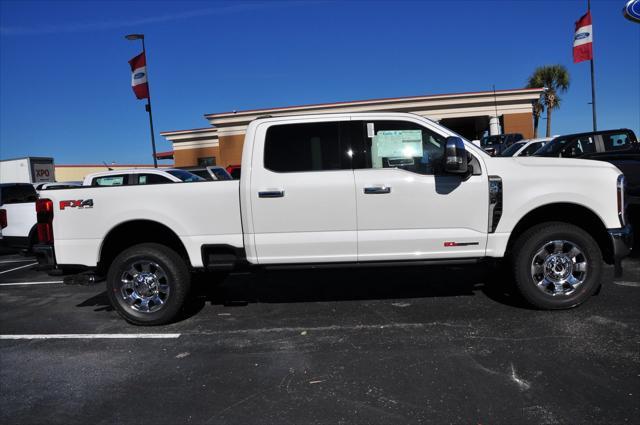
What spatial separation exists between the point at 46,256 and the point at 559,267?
213 inches

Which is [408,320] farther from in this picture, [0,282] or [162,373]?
[0,282]

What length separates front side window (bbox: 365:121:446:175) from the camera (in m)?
4.81

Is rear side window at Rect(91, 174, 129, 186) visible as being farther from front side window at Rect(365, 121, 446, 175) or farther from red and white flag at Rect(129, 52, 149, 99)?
red and white flag at Rect(129, 52, 149, 99)

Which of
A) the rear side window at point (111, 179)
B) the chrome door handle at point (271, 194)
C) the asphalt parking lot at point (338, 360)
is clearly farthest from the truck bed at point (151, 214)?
the rear side window at point (111, 179)

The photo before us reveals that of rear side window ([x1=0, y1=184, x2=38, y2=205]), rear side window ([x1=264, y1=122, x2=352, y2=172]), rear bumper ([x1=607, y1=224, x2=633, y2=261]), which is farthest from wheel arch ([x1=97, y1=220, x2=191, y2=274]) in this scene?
rear side window ([x1=0, y1=184, x2=38, y2=205])

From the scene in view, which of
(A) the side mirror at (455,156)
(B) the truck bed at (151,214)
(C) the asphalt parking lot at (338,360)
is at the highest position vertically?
(A) the side mirror at (455,156)

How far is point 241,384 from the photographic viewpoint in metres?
3.61

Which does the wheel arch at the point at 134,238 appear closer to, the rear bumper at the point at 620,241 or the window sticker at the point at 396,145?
the window sticker at the point at 396,145

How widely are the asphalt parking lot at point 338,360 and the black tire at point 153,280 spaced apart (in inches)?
7.2

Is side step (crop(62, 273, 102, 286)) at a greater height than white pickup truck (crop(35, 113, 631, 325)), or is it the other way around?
white pickup truck (crop(35, 113, 631, 325))

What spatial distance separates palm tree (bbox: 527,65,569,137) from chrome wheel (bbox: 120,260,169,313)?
3685 centimetres

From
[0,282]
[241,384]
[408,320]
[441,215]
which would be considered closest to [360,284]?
[408,320]

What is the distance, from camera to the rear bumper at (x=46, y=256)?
5.05 m

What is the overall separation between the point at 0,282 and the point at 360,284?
266 inches
